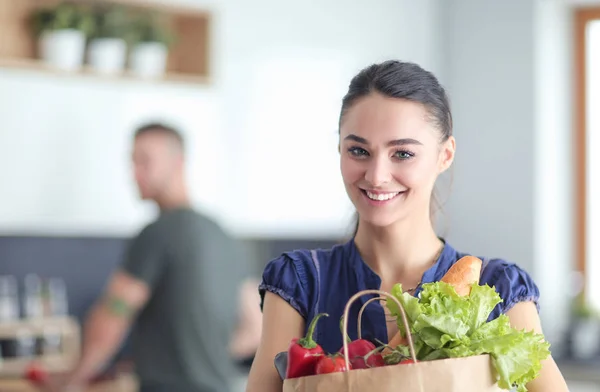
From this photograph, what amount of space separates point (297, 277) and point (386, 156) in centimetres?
23

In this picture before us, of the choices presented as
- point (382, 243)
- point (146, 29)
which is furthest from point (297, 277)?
point (146, 29)

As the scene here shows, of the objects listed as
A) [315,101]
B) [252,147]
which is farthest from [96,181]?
[315,101]

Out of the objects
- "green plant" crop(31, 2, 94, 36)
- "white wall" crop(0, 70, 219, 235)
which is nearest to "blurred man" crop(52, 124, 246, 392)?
"white wall" crop(0, 70, 219, 235)

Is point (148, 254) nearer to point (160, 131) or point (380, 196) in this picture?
point (160, 131)

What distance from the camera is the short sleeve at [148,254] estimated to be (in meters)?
3.47

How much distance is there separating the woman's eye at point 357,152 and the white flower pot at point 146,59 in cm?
308

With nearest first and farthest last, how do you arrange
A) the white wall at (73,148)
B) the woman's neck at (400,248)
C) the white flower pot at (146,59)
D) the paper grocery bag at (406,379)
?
1. the paper grocery bag at (406,379)
2. the woman's neck at (400,248)
3. the white wall at (73,148)
4. the white flower pot at (146,59)

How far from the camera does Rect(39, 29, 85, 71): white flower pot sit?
13.9ft

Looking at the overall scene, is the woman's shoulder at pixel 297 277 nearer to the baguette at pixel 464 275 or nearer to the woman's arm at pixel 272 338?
the woman's arm at pixel 272 338

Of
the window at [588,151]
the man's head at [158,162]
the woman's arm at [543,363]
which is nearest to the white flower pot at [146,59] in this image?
the man's head at [158,162]

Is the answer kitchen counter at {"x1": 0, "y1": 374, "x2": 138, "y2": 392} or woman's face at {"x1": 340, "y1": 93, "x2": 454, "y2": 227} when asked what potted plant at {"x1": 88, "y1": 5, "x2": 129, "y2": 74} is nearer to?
kitchen counter at {"x1": 0, "y1": 374, "x2": 138, "y2": 392}

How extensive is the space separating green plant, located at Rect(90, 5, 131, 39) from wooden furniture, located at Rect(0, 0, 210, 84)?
0.13 ft

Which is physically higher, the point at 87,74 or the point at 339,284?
the point at 87,74

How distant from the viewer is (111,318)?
359 cm
